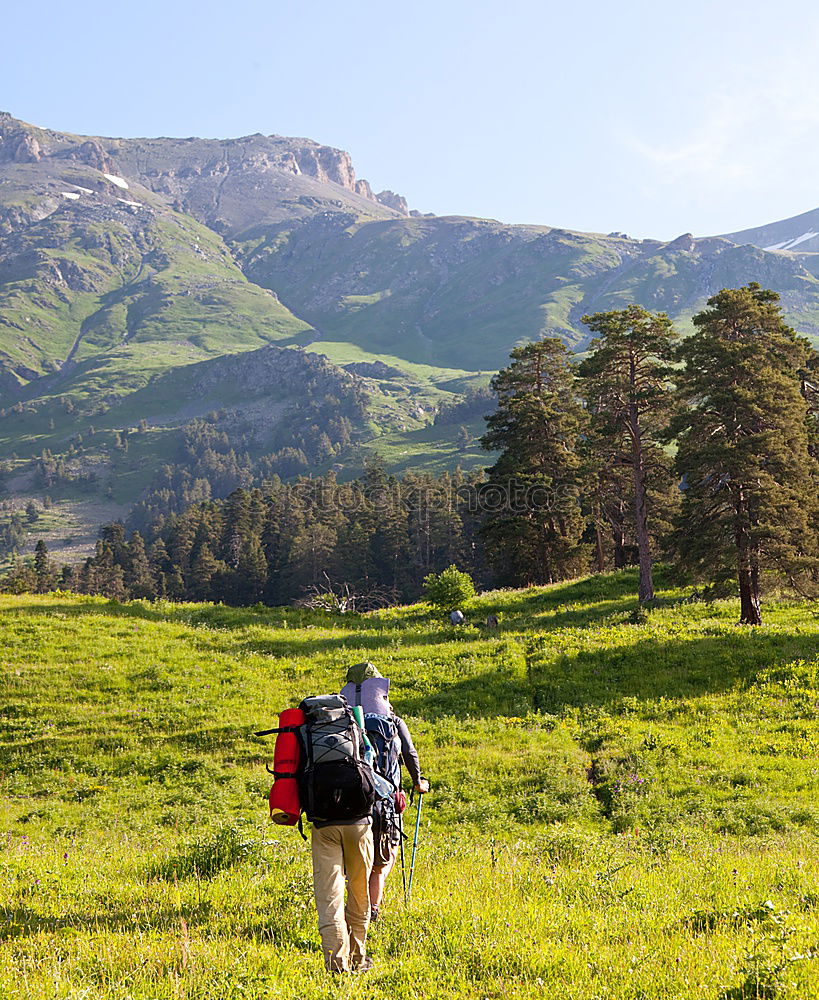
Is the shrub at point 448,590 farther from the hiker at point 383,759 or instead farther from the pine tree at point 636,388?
the hiker at point 383,759

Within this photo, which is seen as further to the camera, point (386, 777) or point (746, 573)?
point (746, 573)

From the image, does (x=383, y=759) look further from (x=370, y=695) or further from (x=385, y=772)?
(x=370, y=695)

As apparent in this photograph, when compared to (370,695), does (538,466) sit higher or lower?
higher

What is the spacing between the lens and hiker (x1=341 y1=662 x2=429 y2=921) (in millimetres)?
6965

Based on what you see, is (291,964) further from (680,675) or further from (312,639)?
(312,639)

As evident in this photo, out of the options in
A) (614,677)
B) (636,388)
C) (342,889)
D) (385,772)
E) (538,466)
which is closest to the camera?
(342,889)

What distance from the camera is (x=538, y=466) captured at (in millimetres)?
44719

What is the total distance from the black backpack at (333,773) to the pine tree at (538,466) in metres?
37.5

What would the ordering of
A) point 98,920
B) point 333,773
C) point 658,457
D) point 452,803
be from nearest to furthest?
point 333,773 < point 98,920 < point 452,803 < point 658,457

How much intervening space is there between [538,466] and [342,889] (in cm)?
3999

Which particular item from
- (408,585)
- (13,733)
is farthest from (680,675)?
(408,585)

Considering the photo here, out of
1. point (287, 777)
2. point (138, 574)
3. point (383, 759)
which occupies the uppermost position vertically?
point (287, 777)

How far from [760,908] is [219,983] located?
5.02m

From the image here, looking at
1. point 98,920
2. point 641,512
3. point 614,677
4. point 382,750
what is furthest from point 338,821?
point 641,512
